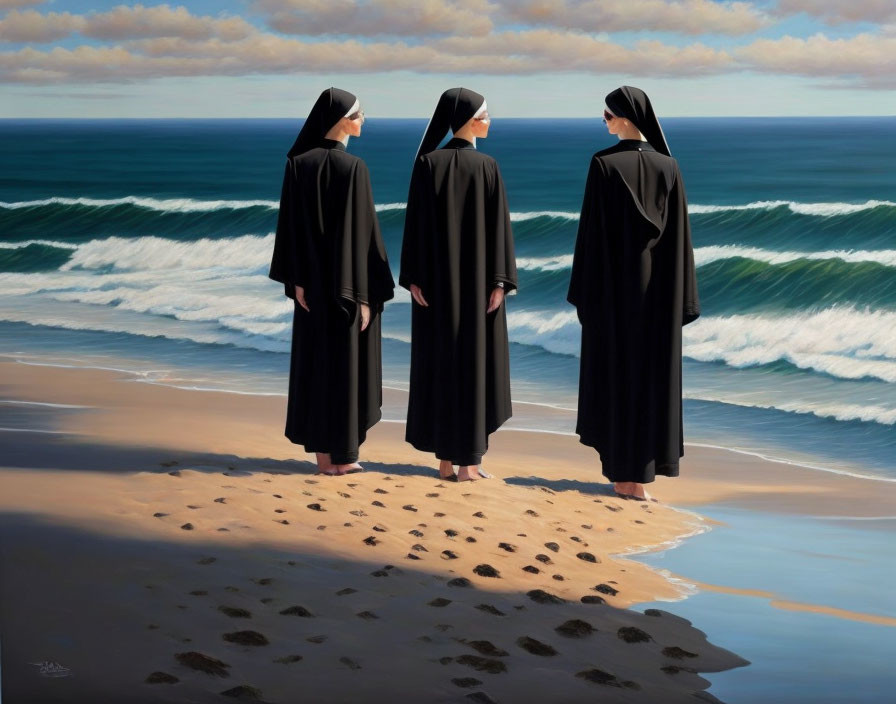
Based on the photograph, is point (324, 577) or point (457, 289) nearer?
point (324, 577)

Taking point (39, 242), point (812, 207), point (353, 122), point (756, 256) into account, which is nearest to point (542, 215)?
point (812, 207)

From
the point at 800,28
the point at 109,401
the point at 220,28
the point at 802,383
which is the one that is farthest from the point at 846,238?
the point at 109,401

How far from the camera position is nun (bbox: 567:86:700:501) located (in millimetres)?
4316

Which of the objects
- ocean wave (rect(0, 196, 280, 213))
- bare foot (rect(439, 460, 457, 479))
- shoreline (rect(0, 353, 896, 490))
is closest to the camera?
bare foot (rect(439, 460, 457, 479))

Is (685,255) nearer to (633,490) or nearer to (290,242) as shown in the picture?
(633,490)

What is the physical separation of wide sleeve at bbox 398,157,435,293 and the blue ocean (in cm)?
172

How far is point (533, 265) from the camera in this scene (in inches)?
466

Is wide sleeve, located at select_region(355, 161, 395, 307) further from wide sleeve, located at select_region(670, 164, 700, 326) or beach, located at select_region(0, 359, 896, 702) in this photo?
wide sleeve, located at select_region(670, 164, 700, 326)

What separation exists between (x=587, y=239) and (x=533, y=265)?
7.49 m

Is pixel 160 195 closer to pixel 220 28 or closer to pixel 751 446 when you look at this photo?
pixel 220 28

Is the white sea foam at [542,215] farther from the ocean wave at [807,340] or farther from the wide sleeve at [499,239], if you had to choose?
the wide sleeve at [499,239]
